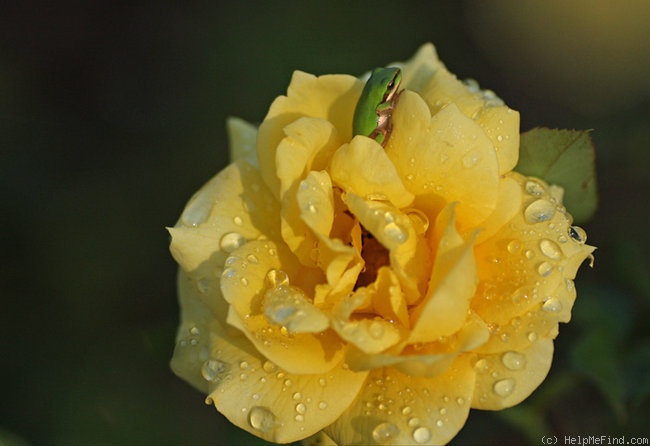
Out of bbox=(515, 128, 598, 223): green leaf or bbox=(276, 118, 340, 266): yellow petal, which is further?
bbox=(515, 128, 598, 223): green leaf

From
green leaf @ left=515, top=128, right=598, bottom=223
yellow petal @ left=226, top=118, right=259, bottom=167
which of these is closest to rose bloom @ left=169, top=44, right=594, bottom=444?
green leaf @ left=515, top=128, right=598, bottom=223

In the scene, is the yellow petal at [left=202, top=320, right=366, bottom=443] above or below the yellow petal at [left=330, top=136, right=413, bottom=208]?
below

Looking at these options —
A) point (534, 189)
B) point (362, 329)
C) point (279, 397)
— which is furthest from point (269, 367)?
point (534, 189)

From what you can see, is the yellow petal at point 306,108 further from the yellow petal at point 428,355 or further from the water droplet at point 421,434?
the water droplet at point 421,434

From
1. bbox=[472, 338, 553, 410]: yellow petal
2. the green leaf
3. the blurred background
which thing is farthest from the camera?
the blurred background

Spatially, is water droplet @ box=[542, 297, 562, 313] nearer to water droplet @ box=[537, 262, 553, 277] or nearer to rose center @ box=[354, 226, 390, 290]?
water droplet @ box=[537, 262, 553, 277]

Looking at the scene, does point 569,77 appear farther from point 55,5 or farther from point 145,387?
point 55,5

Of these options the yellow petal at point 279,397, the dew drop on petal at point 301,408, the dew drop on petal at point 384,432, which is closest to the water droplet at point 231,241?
the yellow petal at point 279,397
